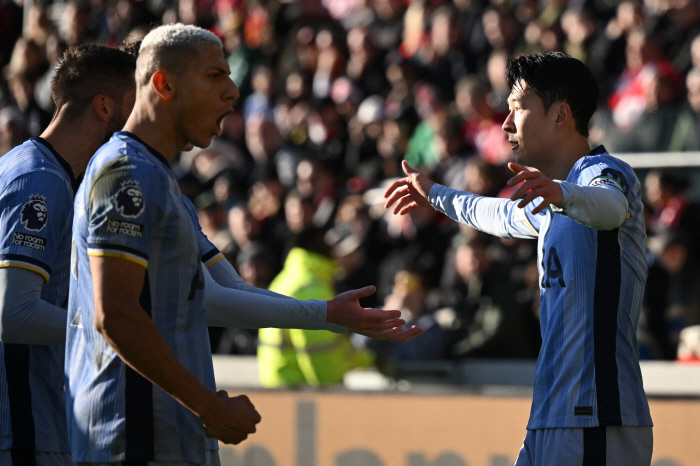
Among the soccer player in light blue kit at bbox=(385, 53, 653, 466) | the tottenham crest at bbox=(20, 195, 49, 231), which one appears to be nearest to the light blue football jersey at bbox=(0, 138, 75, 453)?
the tottenham crest at bbox=(20, 195, 49, 231)

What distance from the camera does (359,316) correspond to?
3424 mm

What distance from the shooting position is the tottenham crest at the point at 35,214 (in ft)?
11.1

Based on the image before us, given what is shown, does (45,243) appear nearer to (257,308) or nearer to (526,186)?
(257,308)

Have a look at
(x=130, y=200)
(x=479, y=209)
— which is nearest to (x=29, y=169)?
(x=130, y=200)

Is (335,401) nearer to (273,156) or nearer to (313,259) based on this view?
(313,259)

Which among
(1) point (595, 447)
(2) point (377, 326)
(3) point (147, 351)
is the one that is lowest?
(1) point (595, 447)

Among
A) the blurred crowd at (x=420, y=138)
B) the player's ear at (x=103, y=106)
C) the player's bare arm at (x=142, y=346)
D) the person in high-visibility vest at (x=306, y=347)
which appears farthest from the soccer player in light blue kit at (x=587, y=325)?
the person in high-visibility vest at (x=306, y=347)

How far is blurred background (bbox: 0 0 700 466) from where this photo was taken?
26.1 feet

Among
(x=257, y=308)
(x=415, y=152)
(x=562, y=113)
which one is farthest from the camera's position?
(x=415, y=152)

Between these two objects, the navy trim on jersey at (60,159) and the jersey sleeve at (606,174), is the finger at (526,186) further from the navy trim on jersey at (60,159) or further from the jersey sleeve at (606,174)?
the navy trim on jersey at (60,159)

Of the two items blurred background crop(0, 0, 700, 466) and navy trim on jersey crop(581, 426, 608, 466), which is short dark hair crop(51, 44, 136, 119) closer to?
navy trim on jersey crop(581, 426, 608, 466)

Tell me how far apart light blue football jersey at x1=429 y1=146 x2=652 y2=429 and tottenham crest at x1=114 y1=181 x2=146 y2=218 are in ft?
5.28

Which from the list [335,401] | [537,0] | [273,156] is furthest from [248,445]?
[537,0]

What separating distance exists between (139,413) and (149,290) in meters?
0.36
